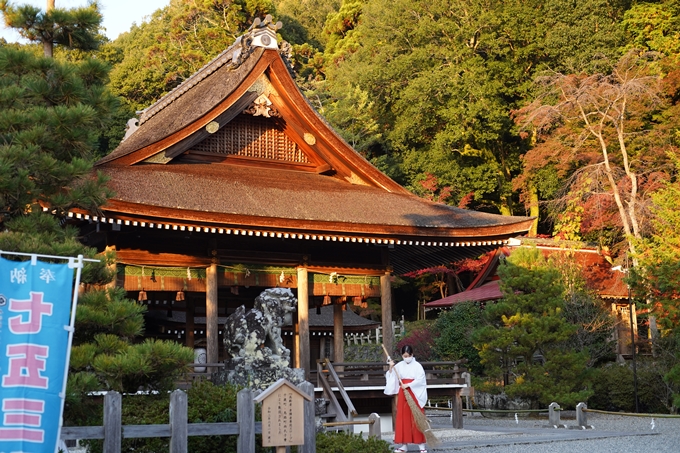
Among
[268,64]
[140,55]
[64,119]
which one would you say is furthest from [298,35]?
[64,119]

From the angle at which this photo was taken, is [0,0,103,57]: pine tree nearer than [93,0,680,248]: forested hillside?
Yes

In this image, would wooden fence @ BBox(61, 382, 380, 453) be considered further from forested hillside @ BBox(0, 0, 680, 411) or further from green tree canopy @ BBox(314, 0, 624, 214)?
green tree canopy @ BBox(314, 0, 624, 214)

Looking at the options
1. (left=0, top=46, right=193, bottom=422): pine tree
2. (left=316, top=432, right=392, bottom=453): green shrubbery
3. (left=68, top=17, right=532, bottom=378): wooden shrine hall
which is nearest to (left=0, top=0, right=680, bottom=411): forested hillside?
(left=0, top=46, right=193, bottom=422): pine tree

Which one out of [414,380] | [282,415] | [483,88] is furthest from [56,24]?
[483,88]

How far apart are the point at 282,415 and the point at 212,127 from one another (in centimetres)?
896

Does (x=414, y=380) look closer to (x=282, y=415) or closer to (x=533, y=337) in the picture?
(x=282, y=415)

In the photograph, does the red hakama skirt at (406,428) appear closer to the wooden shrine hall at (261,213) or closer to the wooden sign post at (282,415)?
the wooden sign post at (282,415)

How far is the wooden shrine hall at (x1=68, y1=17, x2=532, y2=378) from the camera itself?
14.3 meters

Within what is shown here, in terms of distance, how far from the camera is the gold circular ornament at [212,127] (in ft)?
53.1

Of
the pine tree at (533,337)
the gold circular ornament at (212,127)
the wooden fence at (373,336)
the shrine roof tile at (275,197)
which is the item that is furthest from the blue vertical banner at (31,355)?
the wooden fence at (373,336)

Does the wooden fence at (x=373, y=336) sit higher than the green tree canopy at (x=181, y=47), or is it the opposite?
the green tree canopy at (x=181, y=47)

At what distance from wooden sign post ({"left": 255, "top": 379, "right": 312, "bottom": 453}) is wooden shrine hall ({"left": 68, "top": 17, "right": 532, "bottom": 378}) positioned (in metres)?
5.31

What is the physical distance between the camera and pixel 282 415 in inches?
333

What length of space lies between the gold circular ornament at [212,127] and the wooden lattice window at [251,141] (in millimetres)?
672
